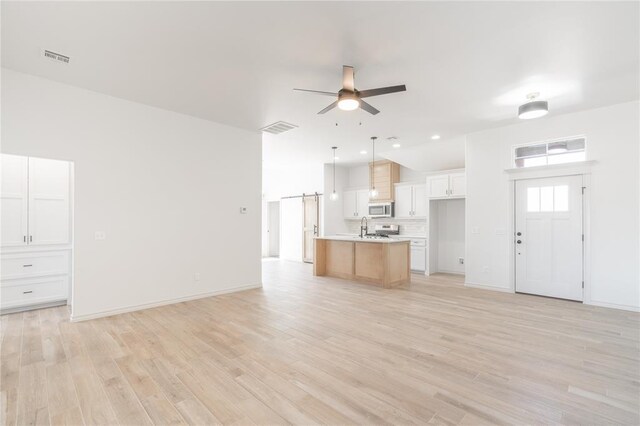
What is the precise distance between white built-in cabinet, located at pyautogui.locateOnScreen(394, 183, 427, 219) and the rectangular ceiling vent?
7.23m

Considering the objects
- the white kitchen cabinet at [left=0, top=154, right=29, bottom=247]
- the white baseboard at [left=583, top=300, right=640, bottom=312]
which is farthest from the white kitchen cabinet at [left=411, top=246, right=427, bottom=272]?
the white kitchen cabinet at [left=0, top=154, right=29, bottom=247]

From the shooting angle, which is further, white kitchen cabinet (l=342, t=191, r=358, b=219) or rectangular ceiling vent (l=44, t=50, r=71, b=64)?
white kitchen cabinet (l=342, t=191, r=358, b=219)

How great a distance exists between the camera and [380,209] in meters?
8.68

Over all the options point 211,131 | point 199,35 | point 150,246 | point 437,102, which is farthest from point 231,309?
point 437,102

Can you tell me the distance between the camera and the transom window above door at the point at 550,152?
4965mm

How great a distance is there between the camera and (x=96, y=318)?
13.2 ft

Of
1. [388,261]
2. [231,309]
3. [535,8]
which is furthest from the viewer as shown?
[388,261]

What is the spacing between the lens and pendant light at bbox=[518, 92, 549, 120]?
165 inches

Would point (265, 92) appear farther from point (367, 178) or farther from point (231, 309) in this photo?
point (367, 178)

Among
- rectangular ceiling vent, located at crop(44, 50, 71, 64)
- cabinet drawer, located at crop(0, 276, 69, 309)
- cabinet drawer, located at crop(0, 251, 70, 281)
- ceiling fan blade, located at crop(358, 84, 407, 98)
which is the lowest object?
cabinet drawer, located at crop(0, 276, 69, 309)

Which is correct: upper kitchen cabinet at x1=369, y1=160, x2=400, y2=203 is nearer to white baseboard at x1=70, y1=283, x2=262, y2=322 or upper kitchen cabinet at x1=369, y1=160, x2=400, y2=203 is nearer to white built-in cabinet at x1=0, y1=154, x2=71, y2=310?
white baseboard at x1=70, y1=283, x2=262, y2=322

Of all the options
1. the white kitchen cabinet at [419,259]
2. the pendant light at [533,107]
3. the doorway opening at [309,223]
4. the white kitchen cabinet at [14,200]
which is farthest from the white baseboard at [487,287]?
the white kitchen cabinet at [14,200]

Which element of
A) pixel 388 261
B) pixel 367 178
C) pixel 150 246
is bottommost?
pixel 388 261

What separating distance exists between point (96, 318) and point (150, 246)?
3.76ft
